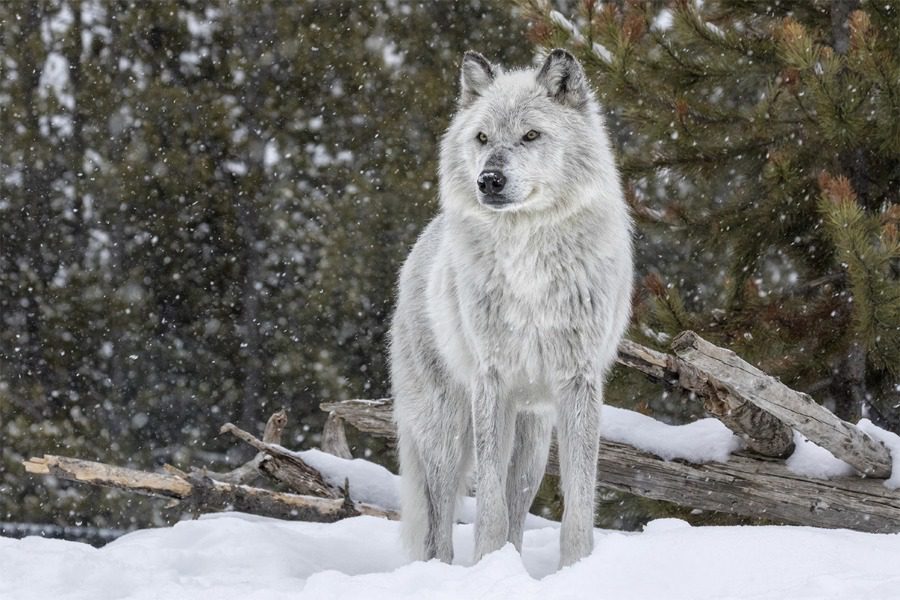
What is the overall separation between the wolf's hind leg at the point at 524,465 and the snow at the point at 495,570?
0.24 m

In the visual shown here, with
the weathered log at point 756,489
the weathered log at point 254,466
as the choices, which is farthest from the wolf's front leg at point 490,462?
the weathered log at point 254,466

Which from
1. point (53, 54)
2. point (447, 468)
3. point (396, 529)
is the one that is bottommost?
point (396, 529)

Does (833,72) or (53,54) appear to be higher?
(53,54)

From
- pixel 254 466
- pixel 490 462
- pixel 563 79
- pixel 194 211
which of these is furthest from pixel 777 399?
pixel 194 211

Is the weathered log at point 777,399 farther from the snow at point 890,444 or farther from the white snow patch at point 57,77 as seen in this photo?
the white snow patch at point 57,77

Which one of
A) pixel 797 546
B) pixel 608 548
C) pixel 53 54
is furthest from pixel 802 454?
pixel 53 54

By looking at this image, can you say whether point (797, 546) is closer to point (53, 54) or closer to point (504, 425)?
point (504, 425)

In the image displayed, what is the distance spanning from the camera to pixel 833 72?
639 centimetres

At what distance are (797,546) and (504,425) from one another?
4.32 ft

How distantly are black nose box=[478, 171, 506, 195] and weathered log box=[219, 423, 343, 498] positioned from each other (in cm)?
238

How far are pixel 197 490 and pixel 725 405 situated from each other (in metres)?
2.83

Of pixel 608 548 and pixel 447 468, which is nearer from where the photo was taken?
pixel 608 548

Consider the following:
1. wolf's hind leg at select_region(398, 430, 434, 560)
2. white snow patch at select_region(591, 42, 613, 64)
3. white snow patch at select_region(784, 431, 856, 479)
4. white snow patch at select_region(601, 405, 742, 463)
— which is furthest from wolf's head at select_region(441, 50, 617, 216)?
white snow patch at select_region(591, 42, 613, 64)

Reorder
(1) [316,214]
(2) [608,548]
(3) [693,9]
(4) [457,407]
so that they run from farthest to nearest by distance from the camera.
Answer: (1) [316,214]
(3) [693,9]
(4) [457,407]
(2) [608,548]
